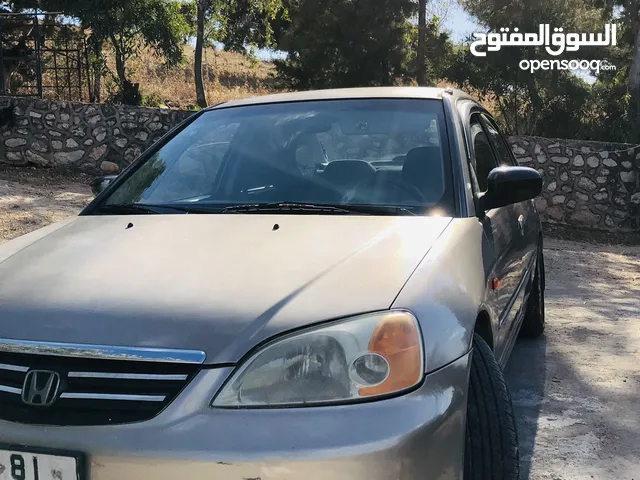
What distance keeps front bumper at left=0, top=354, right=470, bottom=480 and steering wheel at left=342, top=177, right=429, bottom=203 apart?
1110mm

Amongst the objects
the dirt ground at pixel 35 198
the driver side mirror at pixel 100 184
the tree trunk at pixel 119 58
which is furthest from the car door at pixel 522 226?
the tree trunk at pixel 119 58

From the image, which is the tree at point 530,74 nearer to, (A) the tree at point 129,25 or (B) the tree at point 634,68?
(B) the tree at point 634,68

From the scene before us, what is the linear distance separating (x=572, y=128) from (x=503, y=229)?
1245 cm

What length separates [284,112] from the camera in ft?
10.5

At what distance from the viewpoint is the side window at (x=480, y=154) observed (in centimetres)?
296

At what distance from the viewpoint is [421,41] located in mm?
17641

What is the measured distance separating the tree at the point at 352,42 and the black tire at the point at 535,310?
1462 centimetres

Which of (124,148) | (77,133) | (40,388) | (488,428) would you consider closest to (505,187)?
(488,428)

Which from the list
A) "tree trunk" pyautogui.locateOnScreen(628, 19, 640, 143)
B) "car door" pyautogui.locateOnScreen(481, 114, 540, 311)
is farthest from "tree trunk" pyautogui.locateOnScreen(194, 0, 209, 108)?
"car door" pyautogui.locateOnScreen(481, 114, 540, 311)

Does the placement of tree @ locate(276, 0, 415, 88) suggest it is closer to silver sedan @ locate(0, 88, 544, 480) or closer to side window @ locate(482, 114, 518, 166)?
side window @ locate(482, 114, 518, 166)

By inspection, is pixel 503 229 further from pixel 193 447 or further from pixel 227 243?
pixel 193 447

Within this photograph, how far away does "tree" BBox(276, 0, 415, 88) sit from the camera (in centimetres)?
1830

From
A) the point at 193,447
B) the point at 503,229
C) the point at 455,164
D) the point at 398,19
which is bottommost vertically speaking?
the point at 193,447

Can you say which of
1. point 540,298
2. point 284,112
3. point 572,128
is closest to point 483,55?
point 572,128
